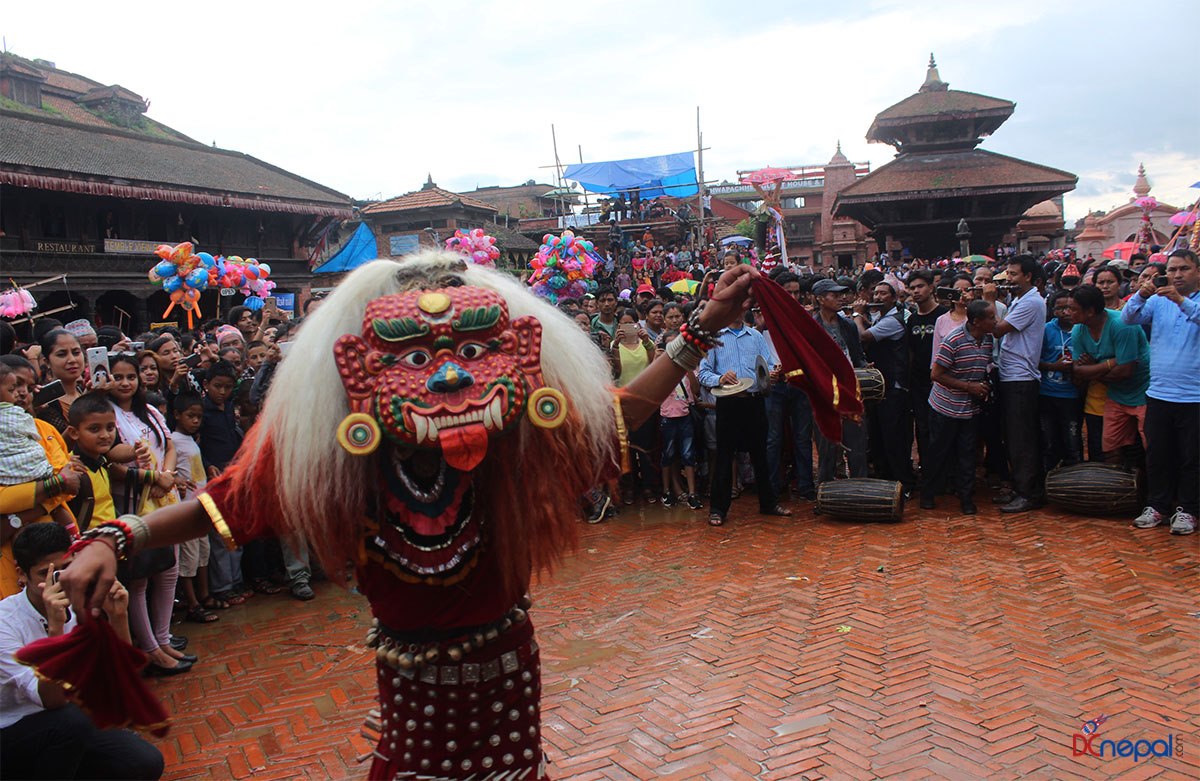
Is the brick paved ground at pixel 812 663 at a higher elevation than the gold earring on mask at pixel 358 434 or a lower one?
lower

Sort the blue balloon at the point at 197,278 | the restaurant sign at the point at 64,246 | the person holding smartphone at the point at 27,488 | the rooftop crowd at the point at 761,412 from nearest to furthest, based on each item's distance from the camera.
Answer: the person holding smartphone at the point at 27,488
the rooftop crowd at the point at 761,412
the blue balloon at the point at 197,278
the restaurant sign at the point at 64,246

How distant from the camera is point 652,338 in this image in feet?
27.9

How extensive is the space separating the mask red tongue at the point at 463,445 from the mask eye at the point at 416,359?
0.65 ft

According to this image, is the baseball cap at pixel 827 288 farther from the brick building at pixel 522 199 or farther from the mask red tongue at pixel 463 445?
the brick building at pixel 522 199

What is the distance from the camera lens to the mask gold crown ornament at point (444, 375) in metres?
1.77

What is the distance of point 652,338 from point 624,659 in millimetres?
4464

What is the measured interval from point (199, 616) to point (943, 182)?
81.1ft

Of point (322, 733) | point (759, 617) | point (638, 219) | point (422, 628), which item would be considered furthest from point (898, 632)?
point (638, 219)

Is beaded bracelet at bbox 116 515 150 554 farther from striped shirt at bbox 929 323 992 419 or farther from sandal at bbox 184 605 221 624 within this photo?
striped shirt at bbox 929 323 992 419

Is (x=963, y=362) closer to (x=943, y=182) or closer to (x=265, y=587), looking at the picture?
(x=265, y=587)

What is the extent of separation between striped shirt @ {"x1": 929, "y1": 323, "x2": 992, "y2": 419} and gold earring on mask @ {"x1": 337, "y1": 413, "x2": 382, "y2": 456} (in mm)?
6119

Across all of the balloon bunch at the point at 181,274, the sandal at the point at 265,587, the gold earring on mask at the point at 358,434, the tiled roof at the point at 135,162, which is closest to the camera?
the gold earring on mask at the point at 358,434

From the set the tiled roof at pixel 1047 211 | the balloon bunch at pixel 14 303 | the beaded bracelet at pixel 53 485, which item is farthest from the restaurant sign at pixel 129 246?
the tiled roof at pixel 1047 211

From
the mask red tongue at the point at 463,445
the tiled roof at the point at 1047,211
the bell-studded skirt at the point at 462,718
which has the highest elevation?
the tiled roof at the point at 1047,211
